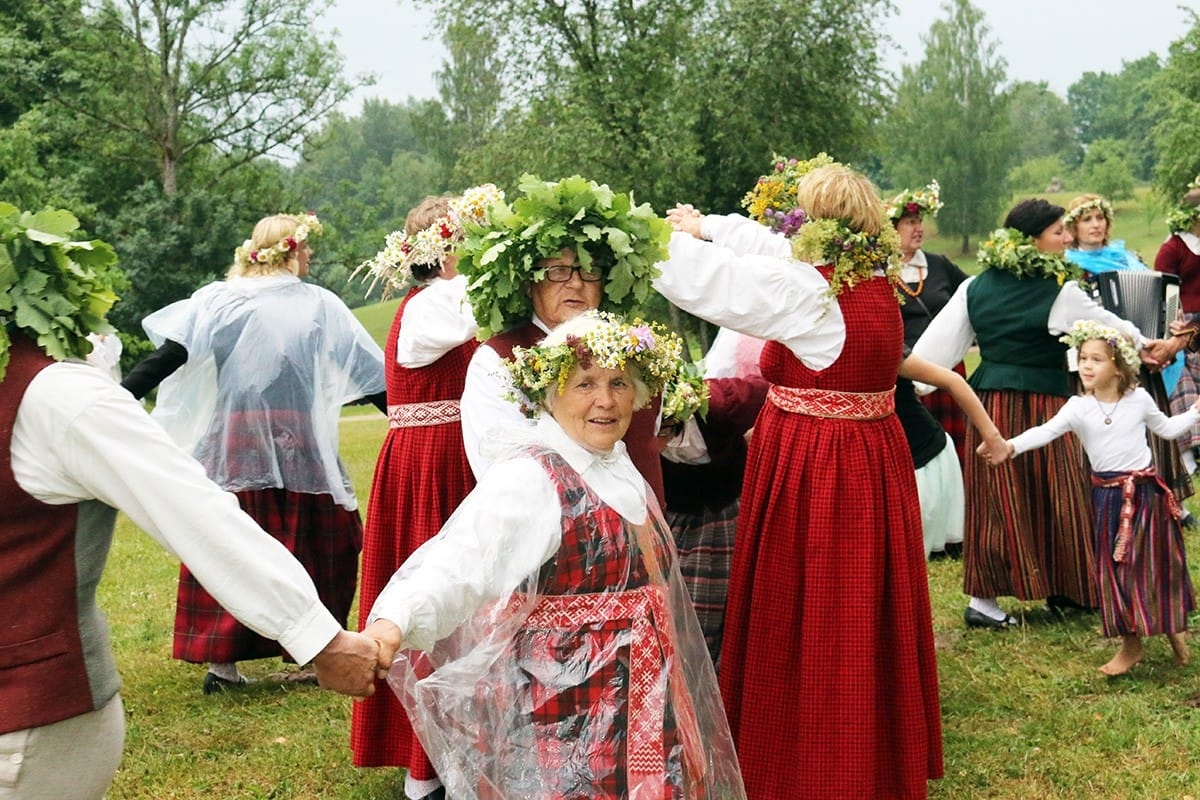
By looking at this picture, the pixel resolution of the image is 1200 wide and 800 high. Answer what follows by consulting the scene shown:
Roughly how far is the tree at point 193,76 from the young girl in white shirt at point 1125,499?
2841 cm

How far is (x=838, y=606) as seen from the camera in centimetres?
443

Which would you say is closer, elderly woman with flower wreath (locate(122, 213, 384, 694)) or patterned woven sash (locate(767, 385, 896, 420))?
patterned woven sash (locate(767, 385, 896, 420))

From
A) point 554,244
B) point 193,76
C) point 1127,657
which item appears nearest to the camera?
point 554,244

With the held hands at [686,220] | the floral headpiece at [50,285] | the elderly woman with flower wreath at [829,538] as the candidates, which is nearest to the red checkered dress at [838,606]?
the elderly woman with flower wreath at [829,538]

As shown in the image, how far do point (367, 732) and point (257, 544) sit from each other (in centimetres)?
228

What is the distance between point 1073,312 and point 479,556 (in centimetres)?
420

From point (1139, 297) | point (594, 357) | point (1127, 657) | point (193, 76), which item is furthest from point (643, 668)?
point (193, 76)

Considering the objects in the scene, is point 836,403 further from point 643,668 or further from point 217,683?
point 217,683

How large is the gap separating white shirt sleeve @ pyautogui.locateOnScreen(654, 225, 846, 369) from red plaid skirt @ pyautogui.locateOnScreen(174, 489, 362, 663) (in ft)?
8.69

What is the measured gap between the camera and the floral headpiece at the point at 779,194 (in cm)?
487

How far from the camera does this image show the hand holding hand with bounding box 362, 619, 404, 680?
2.93 metres

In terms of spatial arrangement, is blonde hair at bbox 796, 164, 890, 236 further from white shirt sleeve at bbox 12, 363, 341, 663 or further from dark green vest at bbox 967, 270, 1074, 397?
white shirt sleeve at bbox 12, 363, 341, 663

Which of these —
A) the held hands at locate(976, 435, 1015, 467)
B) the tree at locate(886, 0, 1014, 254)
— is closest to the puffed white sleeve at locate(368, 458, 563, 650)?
the held hands at locate(976, 435, 1015, 467)

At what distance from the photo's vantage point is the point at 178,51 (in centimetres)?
3112
